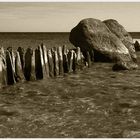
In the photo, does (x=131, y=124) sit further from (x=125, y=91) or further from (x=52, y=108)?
(x=125, y=91)

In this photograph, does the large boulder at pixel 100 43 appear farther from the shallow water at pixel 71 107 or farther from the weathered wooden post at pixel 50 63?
the weathered wooden post at pixel 50 63

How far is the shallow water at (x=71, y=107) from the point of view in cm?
730

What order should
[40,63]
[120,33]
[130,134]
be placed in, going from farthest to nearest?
[120,33] → [40,63] → [130,134]

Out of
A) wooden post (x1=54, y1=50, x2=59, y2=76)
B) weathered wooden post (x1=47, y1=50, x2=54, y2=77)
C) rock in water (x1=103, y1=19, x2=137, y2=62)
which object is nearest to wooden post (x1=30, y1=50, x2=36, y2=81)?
weathered wooden post (x1=47, y1=50, x2=54, y2=77)

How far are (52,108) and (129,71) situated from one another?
7.81 m

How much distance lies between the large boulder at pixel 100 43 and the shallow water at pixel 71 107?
16.9ft

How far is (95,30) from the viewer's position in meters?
19.3

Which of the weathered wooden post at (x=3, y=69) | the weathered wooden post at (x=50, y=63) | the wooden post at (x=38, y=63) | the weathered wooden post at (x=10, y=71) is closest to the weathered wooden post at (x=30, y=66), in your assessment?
the wooden post at (x=38, y=63)

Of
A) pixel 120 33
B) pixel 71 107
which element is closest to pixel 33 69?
pixel 71 107

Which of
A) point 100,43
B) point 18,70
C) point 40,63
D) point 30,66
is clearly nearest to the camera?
point 18,70

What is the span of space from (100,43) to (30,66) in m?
7.34

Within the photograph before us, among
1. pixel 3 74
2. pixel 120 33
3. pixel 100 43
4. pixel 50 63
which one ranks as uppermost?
pixel 120 33

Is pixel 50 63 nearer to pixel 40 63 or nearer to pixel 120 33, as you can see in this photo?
pixel 40 63

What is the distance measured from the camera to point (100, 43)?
62.5 feet
